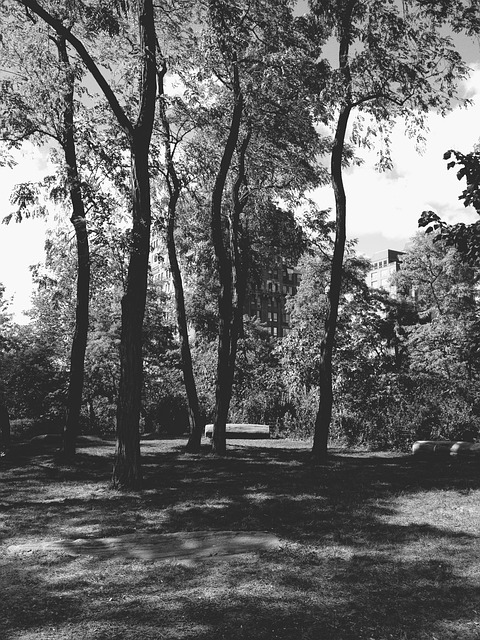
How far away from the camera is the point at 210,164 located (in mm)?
17922

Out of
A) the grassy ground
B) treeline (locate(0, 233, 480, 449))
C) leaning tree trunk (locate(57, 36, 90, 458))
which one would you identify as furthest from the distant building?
the grassy ground

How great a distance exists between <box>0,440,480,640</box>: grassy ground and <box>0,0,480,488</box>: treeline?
2.11 metres

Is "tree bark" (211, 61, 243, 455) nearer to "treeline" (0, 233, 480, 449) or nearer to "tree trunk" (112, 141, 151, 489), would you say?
"treeline" (0, 233, 480, 449)

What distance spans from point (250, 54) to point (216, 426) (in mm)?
10071

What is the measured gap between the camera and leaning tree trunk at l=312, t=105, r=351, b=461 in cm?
1397

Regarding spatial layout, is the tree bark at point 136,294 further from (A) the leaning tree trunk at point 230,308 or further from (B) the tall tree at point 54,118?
(A) the leaning tree trunk at point 230,308

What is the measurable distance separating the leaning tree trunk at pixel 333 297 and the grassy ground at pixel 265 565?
2636 mm

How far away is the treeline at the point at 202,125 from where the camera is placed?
11.1m

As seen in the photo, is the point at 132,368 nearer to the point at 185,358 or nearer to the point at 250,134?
the point at 185,358

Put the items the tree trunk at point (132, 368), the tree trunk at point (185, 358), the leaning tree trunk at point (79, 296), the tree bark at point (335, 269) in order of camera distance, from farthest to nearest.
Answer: the tree trunk at point (185, 358)
the leaning tree trunk at point (79, 296)
the tree bark at point (335, 269)
the tree trunk at point (132, 368)

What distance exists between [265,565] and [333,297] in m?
9.24

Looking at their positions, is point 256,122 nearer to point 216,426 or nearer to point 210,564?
point 216,426

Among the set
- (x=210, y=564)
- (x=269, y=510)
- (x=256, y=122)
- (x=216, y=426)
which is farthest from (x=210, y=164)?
(x=210, y=564)

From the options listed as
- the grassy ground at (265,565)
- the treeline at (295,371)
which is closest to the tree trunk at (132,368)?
the grassy ground at (265,565)
